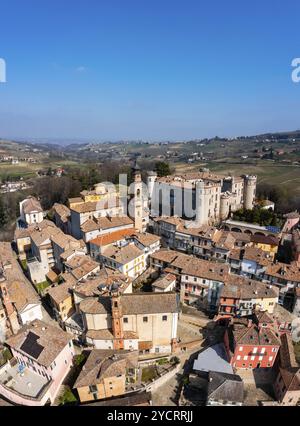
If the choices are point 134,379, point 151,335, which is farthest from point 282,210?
point 134,379

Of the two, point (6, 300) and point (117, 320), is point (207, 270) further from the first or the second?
point (6, 300)

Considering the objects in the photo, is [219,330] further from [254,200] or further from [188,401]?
[254,200]

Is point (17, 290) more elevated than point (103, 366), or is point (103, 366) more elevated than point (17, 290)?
point (17, 290)

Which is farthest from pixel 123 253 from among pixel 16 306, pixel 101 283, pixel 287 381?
pixel 287 381

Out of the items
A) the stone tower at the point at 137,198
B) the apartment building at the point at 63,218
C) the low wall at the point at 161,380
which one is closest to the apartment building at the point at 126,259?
the stone tower at the point at 137,198

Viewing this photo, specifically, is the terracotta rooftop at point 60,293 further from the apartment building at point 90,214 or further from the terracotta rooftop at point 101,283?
the apartment building at point 90,214
